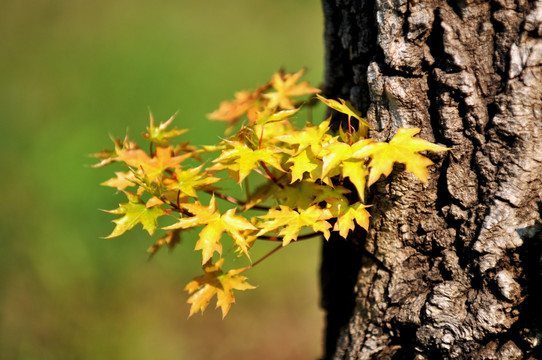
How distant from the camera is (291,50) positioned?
516 cm

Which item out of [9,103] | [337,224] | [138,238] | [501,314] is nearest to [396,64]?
[337,224]

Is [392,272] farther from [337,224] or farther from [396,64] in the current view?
[396,64]

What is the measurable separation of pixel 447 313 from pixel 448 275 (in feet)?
0.35

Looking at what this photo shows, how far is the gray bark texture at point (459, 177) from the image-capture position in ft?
3.82

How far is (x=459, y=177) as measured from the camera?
1252 mm

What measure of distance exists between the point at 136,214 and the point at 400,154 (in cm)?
78

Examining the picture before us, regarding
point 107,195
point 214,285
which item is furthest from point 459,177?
point 107,195

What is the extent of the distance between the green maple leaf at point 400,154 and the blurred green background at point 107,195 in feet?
6.67

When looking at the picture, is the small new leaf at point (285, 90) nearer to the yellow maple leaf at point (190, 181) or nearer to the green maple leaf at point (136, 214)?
the yellow maple leaf at point (190, 181)

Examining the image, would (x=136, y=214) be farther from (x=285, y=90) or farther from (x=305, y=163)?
(x=285, y=90)

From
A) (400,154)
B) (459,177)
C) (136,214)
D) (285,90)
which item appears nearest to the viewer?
(400,154)

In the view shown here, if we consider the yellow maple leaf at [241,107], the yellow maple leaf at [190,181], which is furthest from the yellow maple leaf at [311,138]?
the yellow maple leaf at [241,107]

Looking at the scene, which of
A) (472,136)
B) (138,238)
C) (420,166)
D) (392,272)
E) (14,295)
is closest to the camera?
(420,166)

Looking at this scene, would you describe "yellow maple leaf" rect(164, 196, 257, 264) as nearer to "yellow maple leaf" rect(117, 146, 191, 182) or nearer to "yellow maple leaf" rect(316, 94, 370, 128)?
"yellow maple leaf" rect(117, 146, 191, 182)
